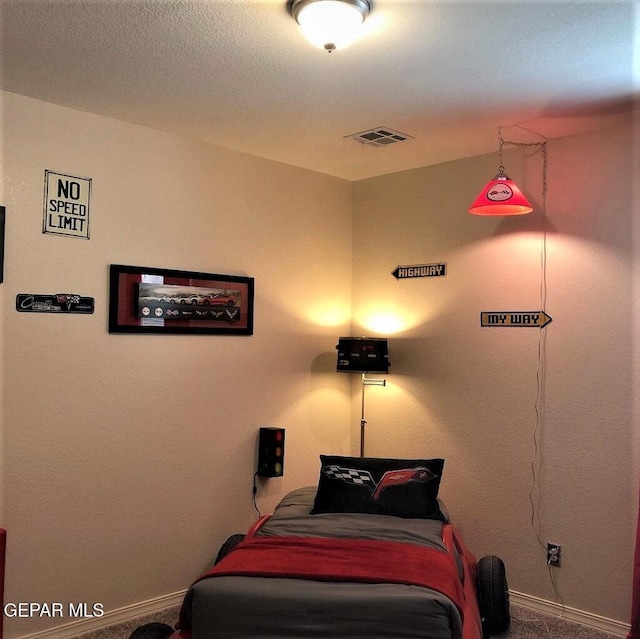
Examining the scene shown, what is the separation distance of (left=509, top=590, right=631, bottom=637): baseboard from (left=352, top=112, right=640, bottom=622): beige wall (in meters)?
0.05

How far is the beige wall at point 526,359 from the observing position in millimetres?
3658

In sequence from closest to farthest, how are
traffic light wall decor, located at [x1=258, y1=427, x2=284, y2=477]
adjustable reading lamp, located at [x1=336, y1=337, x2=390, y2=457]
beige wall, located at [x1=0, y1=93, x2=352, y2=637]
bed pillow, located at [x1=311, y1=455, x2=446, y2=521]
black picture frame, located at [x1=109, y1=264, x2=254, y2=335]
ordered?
1. beige wall, located at [x1=0, y1=93, x2=352, y2=637]
2. bed pillow, located at [x1=311, y1=455, x2=446, y2=521]
3. black picture frame, located at [x1=109, y1=264, x2=254, y2=335]
4. traffic light wall decor, located at [x1=258, y1=427, x2=284, y2=477]
5. adjustable reading lamp, located at [x1=336, y1=337, x2=390, y2=457]


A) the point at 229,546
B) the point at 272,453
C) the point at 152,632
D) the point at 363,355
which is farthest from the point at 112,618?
the point at 363,355

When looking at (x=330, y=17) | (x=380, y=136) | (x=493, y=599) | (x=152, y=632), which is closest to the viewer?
(x=330, y=17)

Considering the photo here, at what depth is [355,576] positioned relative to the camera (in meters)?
2.69

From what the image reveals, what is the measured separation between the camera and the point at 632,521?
3572 mm

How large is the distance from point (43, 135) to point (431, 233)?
2585mm

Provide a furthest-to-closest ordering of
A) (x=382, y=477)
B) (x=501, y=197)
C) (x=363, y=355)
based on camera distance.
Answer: (x=363, y=355) → (x=382, y=477) → (x=501, y=197)

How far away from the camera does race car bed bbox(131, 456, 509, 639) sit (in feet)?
8.33

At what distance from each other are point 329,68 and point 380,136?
1.07 meters

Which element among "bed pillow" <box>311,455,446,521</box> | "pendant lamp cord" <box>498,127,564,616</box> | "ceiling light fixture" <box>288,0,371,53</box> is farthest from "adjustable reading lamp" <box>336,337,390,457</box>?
"ceiling light fixture" <box>288,0,371,53</box>

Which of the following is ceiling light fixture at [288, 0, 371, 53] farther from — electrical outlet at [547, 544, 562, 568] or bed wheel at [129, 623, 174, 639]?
electrical outlet at [547, 544, 562, 568]

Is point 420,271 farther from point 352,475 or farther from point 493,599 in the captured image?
point 493,599

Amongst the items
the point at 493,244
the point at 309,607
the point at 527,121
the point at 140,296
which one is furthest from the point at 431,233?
the point at 309,607
